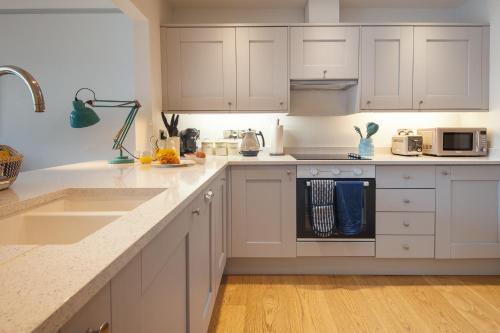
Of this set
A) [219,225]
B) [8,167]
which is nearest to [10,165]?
[8,167]

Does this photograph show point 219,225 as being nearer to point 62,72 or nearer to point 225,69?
point 225,69

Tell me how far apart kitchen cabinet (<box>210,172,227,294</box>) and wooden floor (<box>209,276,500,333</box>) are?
0.24 metres

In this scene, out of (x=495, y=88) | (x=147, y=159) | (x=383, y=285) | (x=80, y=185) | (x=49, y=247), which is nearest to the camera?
(x=49, y=247)

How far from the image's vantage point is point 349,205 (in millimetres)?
2783

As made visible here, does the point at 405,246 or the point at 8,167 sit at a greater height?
the point at 8,167

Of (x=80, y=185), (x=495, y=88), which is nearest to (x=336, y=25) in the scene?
(x=495, y=88)

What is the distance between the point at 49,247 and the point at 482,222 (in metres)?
3.08

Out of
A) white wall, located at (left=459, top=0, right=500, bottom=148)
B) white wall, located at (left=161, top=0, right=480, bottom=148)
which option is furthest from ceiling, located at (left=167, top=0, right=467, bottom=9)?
white wall, located at (left=459, top=0, right=500, bottom=148)

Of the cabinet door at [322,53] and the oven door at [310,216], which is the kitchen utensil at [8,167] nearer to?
the oven door at [310,216]

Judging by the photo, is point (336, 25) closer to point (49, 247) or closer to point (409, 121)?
point (409, 121)

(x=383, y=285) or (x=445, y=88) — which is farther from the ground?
(x=445, y=88)

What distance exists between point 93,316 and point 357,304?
2169 mm

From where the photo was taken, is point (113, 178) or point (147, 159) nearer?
point (113, 178)

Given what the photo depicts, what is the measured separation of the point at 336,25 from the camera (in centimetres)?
313
